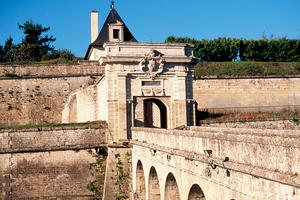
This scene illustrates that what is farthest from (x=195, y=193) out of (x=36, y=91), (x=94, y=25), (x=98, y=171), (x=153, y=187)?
(x=94, y=25)

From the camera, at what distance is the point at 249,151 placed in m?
7.25

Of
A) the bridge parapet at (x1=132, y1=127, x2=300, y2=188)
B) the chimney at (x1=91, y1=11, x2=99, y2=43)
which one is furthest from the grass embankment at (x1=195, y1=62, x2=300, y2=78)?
the bridge parapet at (x1=132, y1=127, x2=300, y2=188)

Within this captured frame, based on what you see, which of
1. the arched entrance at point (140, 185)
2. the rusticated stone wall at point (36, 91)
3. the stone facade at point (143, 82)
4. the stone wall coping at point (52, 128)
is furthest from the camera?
the rusticated stone wall at point (36, 91)

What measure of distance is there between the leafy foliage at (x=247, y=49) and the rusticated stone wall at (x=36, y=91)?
47.1 ft

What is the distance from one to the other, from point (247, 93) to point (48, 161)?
16.3 meters

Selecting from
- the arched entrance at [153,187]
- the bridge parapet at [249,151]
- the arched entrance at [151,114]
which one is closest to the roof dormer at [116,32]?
the arched entrance at [151,114]

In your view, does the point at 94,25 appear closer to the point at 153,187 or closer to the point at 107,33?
the point at 107,33

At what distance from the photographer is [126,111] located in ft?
66.8

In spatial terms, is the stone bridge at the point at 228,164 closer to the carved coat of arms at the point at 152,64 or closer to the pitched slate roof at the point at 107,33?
the carved coat of arms at the point at 152,64

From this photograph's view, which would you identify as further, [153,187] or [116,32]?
[116,32]

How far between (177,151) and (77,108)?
17.2 metres

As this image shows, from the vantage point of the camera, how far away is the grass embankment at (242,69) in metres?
32.2

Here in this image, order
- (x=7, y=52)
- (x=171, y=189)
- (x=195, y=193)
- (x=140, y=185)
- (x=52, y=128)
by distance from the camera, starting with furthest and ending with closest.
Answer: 1. (x=7, y=52)
2. (x=52, y=128)
3. (x=140, y=185)
4. (x=171, y=189)
5. (x=195, y=193)

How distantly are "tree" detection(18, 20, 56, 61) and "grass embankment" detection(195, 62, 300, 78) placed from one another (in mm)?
16803
